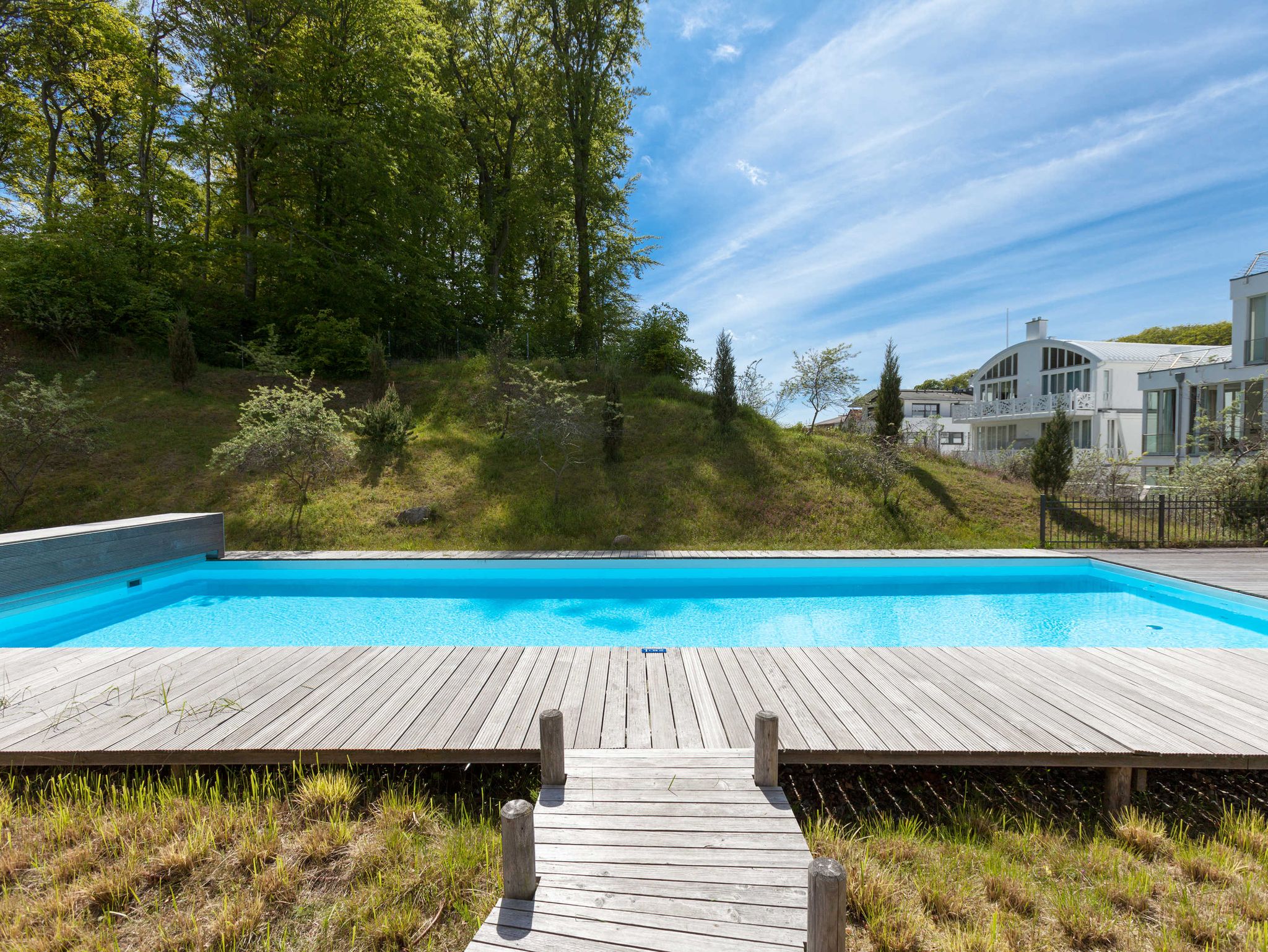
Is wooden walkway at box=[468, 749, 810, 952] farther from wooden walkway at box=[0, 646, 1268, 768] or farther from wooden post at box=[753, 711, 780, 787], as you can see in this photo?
wooden walkway at box=[0, 646, 1268, 768]

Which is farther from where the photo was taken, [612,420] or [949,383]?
[949,383]

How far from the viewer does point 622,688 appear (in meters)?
4.10

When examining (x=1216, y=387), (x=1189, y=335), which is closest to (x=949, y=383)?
(x=1189, y=335)

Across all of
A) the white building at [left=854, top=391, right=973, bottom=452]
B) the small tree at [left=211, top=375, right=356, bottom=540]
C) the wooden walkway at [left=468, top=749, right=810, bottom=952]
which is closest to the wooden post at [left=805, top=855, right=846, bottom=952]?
the wooden walkway at [left=468, top=749, right=810, bottom=952]

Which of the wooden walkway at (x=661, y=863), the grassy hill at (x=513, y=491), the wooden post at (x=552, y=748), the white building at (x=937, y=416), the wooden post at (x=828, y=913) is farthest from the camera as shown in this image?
the white building at (x=937, y=416)

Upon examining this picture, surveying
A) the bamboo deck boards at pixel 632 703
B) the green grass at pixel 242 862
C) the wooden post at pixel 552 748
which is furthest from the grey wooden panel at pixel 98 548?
the wooden post at pixel 552 748

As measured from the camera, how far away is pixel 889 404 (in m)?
15.2

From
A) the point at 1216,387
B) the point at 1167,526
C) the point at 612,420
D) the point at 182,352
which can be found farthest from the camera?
the point at 1216,387

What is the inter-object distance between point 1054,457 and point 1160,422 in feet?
36.5

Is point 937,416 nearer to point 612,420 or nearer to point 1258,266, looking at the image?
point 1258,266

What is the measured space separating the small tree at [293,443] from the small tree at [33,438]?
3544mm

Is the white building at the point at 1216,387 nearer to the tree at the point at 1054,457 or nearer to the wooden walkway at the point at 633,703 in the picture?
the tree at the point at 1054,457

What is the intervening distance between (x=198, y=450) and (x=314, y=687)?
44.1 feet

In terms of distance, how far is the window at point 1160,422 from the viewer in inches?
726
